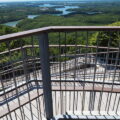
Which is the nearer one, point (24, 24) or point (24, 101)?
point (24, 101)

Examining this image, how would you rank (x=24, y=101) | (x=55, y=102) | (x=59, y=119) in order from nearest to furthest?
(x=59, y=119) → (x=24, y=101) → (x=55, y=102)

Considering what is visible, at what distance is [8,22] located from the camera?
57.5 metres

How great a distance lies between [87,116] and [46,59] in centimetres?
93

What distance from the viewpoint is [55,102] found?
112 inches

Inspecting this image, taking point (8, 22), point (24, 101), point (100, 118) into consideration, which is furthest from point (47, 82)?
point (8, 22)

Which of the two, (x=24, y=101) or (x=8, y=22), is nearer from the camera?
(x=24, y=101)

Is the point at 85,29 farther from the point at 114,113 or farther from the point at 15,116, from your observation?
the point at 15,116

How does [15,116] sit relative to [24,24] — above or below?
above

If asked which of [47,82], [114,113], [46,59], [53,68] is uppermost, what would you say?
[46,59]

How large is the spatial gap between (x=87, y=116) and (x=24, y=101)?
103 cm

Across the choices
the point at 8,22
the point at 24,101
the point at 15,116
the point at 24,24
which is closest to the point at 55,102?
the point at 24,101

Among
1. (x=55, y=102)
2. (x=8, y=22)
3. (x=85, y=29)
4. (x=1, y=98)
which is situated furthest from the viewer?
(x=8, y=22)

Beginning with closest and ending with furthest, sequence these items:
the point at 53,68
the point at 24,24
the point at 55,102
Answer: the point at 55,102 → the point at 53,68 → the point at 24,24

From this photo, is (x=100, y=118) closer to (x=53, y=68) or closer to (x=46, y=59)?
(x=46, y=59)
